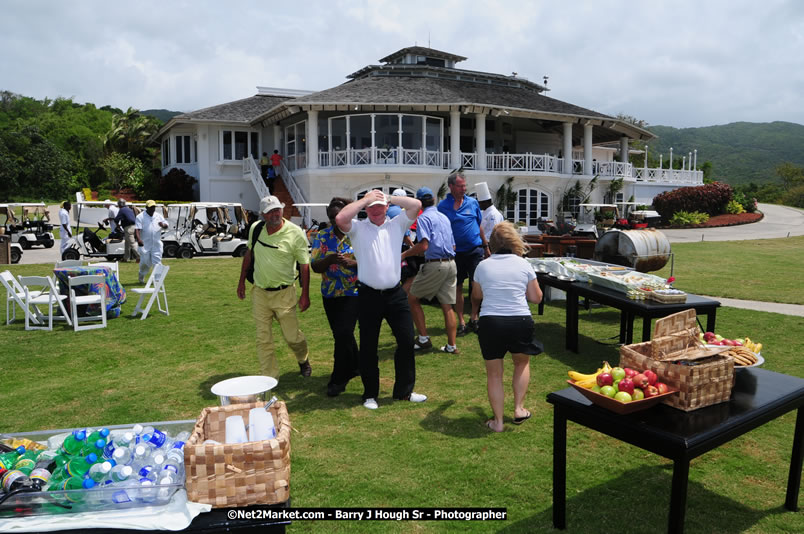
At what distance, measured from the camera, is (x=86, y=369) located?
737 cm

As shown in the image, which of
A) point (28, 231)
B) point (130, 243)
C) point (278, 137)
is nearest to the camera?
point (130, 243)

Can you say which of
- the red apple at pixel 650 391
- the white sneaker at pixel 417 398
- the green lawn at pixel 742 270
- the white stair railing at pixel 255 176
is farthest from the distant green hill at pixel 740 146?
the red apple at pixel 650 391

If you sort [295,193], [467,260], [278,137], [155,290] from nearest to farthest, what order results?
[467,260] → [155,290] → [295,193] → [278,137]

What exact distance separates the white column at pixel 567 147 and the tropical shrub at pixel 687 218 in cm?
837

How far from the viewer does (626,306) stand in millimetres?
6570

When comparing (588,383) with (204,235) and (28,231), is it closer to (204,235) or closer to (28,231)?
(204,235)

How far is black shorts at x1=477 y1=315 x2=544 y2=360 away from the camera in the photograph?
4.86 meters

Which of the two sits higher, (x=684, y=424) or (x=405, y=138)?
(x=405, y=138)

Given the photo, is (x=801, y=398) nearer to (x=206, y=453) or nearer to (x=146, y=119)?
(x=206, y=453)

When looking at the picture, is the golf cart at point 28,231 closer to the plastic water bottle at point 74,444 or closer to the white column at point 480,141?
the white column at point 480,141

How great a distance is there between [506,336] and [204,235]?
17.4 m

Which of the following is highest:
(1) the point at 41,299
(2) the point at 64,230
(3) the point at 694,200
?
(3) the point at 694,200

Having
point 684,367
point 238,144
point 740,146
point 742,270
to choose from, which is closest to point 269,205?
point 684,367

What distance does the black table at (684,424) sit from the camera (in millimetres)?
3105
